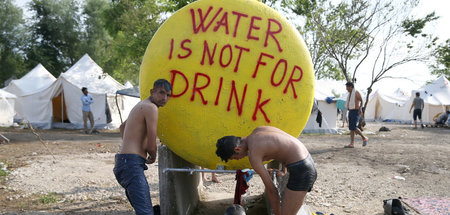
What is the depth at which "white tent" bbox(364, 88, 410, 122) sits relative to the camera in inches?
987

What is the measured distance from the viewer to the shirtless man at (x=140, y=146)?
2.66m

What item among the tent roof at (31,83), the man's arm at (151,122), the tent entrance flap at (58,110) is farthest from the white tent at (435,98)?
the tent roof at (31,83)

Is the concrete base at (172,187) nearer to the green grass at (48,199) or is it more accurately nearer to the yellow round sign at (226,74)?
the yellow round sign at (226,74)

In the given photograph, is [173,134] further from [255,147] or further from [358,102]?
[358,102]

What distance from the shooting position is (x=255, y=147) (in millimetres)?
2543

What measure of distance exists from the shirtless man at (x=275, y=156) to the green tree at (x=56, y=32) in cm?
3194

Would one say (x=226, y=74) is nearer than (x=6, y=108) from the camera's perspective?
Yes

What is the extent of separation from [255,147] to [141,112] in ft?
3.38

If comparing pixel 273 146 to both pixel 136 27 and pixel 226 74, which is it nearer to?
pixel 226 74

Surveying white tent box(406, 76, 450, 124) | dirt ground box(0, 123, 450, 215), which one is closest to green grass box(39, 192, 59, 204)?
dirt ground box(0, 123, 450, 215)

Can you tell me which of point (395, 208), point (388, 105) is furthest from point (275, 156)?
point (388, 105)

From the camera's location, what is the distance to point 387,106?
1067 inches

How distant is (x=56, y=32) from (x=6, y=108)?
661 inches

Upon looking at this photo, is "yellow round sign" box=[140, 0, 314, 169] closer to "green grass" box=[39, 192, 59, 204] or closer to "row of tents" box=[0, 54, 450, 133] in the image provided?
"green grass" box=[39, 192, 59, 204]
